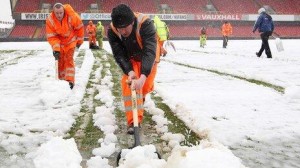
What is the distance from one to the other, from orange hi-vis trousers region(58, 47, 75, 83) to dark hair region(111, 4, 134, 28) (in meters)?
2.90

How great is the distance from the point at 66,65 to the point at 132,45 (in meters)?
2.70

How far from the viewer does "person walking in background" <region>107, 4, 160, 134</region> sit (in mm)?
2732

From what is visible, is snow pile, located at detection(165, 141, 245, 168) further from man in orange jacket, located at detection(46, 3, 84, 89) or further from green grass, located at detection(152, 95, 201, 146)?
man in orange jacket, located at detection(46, 3, 84, 89)

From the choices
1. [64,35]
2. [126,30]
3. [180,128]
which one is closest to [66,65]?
[64,35]

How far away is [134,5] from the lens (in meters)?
36.7

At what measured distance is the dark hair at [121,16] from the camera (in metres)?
2.68

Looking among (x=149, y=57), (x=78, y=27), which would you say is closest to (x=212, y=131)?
(x=149, y=57)

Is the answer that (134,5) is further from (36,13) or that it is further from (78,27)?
(78,27)

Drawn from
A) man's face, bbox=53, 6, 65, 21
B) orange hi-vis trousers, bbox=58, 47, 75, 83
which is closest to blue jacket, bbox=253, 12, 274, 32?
orange hi-vis trousers, bbox=58, 47, 75, 83

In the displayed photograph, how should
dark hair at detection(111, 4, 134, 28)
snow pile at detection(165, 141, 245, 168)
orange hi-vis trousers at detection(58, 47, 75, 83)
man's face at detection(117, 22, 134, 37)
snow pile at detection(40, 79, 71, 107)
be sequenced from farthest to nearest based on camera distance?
orange hi-vis trousers at detection(58, 47, 75, 83)
snow pile at detection(40, 79, 71, 107)
man's face at detection(117, 22, 134, 37)
dark hair at detection(111, 4, 134, 28)
snow pile at detection(165, 141, 245, 168)

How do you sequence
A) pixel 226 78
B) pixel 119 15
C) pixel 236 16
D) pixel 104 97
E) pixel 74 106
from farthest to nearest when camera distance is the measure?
1. pixel 236 16
2. pixel 226 78
3. pixel 104 97
4. pixel 74 106
5. pixel 119 15

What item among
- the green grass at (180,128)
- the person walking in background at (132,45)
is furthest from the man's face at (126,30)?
the green grass at (180,128)

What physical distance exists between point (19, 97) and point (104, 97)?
121 centimetres

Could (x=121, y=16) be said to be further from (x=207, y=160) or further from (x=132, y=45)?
(x=207, y=160)
